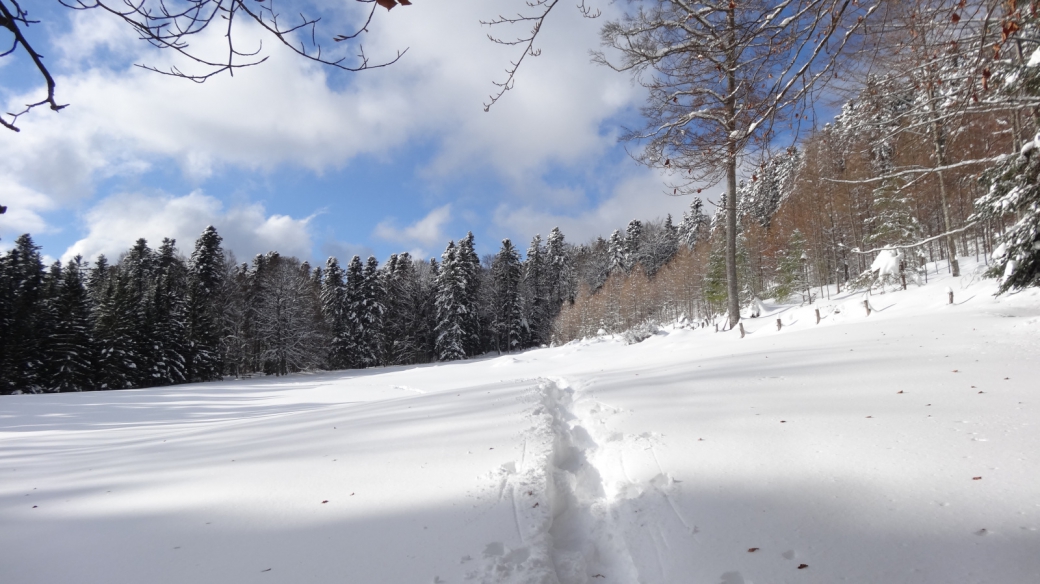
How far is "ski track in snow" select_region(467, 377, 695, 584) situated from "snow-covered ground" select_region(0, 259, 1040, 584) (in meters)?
0.02

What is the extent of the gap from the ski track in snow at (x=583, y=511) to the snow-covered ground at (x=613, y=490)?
0.05 ft

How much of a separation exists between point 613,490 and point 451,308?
3453cm

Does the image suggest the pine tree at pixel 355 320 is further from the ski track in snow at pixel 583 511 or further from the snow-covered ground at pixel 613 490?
the ski track in snow at pixel 583 511

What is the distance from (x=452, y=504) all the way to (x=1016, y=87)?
25.5ft

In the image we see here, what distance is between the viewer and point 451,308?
36.8 metres

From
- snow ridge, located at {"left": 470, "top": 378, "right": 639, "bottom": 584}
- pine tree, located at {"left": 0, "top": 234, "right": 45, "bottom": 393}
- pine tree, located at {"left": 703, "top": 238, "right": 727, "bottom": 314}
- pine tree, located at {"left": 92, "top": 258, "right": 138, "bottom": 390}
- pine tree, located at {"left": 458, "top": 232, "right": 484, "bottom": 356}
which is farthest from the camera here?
pine tree, located at {"left": 458, "top": 232, "right": 484, "bottom": 356}

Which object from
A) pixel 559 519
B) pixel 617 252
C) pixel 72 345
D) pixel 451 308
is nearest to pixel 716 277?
pixel 617 252

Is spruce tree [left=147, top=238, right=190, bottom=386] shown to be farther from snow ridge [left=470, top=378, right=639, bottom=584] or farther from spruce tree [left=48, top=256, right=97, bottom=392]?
snow ridge [left=470, top=378, right=639, bottom=584]

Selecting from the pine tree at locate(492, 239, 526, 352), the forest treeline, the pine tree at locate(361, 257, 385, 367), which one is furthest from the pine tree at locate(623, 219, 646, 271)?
the pine tree at locate(361, 257, 385, 367)

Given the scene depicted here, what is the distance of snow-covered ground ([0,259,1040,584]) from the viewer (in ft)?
6.58

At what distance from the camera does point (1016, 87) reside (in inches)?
199

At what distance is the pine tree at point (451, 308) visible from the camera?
36.3 meters

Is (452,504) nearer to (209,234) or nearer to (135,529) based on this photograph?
(135,529)

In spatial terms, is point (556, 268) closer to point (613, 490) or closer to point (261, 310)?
point (261, 310)
